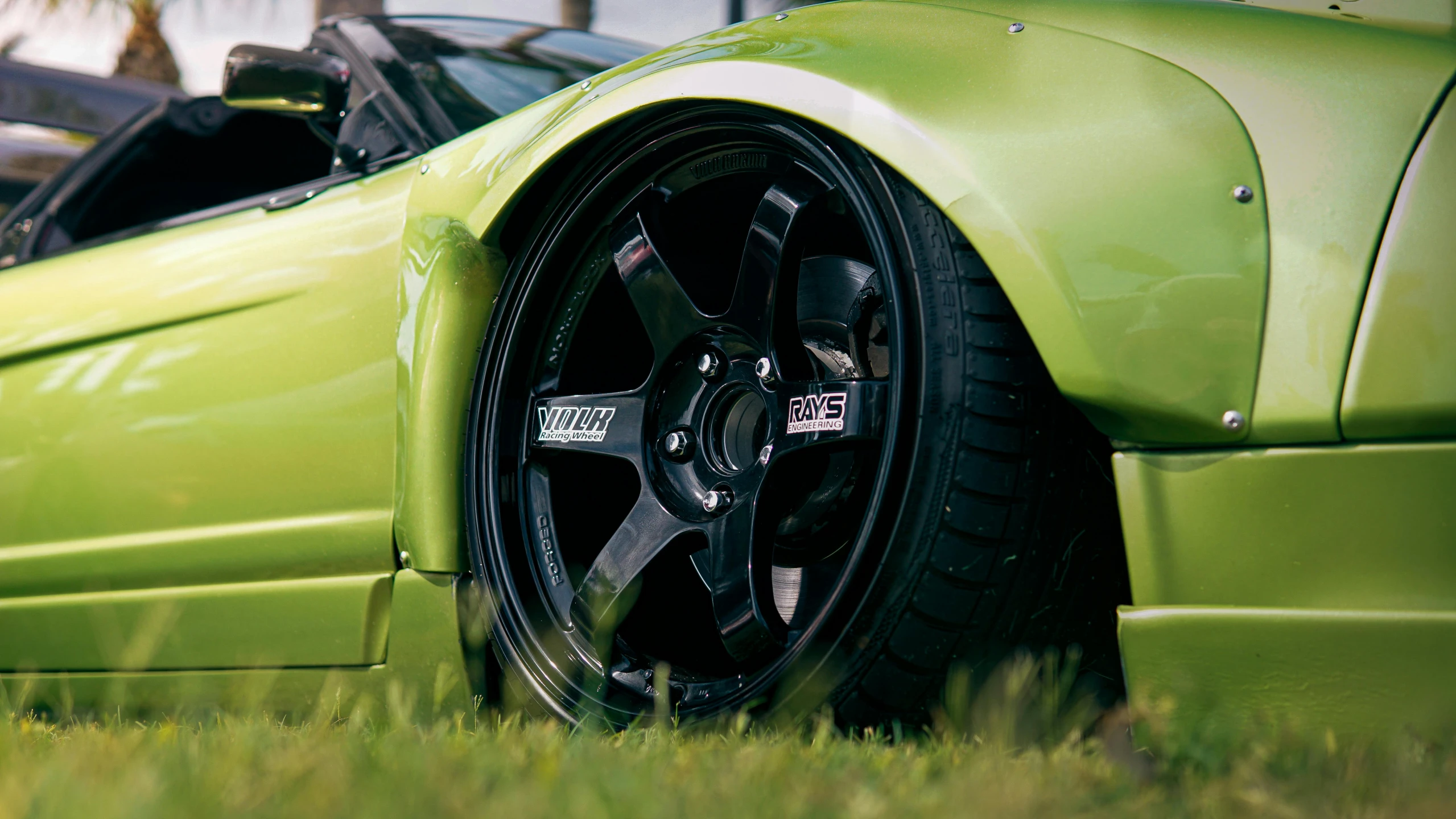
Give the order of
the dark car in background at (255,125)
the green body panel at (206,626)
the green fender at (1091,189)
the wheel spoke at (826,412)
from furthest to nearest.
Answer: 1. the dark car in background at (255,125)
2. the green body panel at (206,626)
3. the wheel spoke at (826,412)
4. the green fender at (1091,189)

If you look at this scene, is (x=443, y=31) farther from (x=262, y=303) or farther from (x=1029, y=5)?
(x=1029, y=5)

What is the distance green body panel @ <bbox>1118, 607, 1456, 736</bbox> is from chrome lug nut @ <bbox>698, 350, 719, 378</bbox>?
2.25 ft

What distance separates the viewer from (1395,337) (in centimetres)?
113

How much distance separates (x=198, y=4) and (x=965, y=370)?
10245mm

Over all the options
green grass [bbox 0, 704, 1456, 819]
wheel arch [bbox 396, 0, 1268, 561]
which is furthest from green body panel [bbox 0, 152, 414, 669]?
wheel arch [bbox 396, 0, 1268, 561]

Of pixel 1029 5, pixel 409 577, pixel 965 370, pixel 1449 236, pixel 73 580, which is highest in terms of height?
pixel 1029 5

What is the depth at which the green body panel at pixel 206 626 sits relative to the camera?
6.55 feet

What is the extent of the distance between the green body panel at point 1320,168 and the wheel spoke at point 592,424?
27.7 inches

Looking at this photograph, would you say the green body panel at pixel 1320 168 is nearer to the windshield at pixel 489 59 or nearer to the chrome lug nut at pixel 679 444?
the chrome lug nut at pixel 679 444

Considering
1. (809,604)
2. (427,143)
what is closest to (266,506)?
(427,143)

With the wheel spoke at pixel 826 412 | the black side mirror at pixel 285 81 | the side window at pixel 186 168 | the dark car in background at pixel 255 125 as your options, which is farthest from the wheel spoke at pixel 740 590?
the side window at pixel 186 168

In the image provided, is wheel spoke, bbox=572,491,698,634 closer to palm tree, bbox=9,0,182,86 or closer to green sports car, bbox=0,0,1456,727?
green sports car, bbox=0,0,1456,727

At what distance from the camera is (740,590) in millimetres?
1567

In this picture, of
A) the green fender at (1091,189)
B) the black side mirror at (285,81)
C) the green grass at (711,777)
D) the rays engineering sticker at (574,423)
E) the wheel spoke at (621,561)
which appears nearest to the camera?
the green grass at (711,777)
